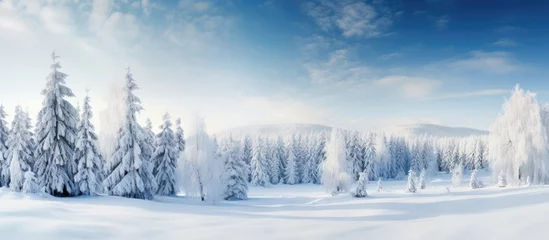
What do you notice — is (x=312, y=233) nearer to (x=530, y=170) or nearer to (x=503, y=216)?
(x=503, y=216)

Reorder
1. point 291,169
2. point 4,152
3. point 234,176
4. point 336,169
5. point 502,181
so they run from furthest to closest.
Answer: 1. point 291,169
2. point 336,169
3. point 234,176
4. point 4,152
5. point 502,181

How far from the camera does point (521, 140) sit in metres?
29.7

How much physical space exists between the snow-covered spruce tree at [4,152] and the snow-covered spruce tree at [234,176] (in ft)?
70.9

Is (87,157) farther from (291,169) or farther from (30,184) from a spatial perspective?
→ (291,169)

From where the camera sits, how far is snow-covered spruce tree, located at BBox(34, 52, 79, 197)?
21953 millimetres

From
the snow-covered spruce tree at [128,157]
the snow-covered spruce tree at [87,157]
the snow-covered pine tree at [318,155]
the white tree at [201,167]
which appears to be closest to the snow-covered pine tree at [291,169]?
the snow-covered pine tree at [318,155]

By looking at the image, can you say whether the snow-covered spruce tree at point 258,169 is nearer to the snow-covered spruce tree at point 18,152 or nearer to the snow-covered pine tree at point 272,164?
the snow-covered pine tree at point 272,164

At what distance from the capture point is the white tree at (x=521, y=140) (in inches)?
1151

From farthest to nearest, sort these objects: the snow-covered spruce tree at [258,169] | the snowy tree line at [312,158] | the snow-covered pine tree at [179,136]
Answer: the snowy tree line at [312,158] → the snow-covered spruce tree at [258,169] → the snow-covered pine tree at [179,136]

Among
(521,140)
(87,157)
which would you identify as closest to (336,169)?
(521,140)

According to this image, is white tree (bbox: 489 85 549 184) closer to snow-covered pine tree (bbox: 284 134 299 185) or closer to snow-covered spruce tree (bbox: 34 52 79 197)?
snow-covered spruce tree (bbox: 34 52 79 197)

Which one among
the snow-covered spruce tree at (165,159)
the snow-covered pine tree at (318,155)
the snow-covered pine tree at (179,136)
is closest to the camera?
the snow-covered spruce tree at (165,159)

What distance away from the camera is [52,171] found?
22.0 meters

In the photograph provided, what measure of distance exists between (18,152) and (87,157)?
8.31 meters
